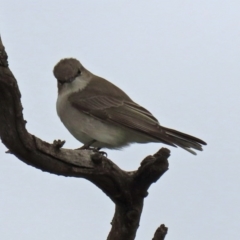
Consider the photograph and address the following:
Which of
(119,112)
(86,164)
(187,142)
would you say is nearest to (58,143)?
(86,164)

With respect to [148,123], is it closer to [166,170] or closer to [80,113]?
[80,113]

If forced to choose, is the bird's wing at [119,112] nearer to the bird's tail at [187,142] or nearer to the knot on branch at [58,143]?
the bird's tail at [187,142]

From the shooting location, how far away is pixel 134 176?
711cm

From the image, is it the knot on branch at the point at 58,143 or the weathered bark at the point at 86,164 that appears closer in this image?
the weathered bark at the point at 86,164

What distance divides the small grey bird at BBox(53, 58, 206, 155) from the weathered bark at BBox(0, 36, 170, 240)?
3.26ft

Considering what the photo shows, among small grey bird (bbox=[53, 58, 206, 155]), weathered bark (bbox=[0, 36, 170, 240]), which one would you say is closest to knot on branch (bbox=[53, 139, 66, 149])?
weathered bark (bbox=[0, 36, 170, 240])

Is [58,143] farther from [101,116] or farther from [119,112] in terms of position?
[119,112]

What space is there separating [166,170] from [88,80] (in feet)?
10.0

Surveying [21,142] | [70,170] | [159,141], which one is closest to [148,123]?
[159,141]

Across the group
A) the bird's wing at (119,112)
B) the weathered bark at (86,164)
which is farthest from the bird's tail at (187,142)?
the weathered bark at (86,164)

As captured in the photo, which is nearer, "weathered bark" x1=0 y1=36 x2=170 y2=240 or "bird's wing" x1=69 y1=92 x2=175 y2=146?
"weathered bark" x1=0 y1=36 x2=170 y2=240

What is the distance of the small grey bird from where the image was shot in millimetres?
8312

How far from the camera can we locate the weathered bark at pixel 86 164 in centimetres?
562

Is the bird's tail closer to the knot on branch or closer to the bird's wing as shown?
the bird's wing
